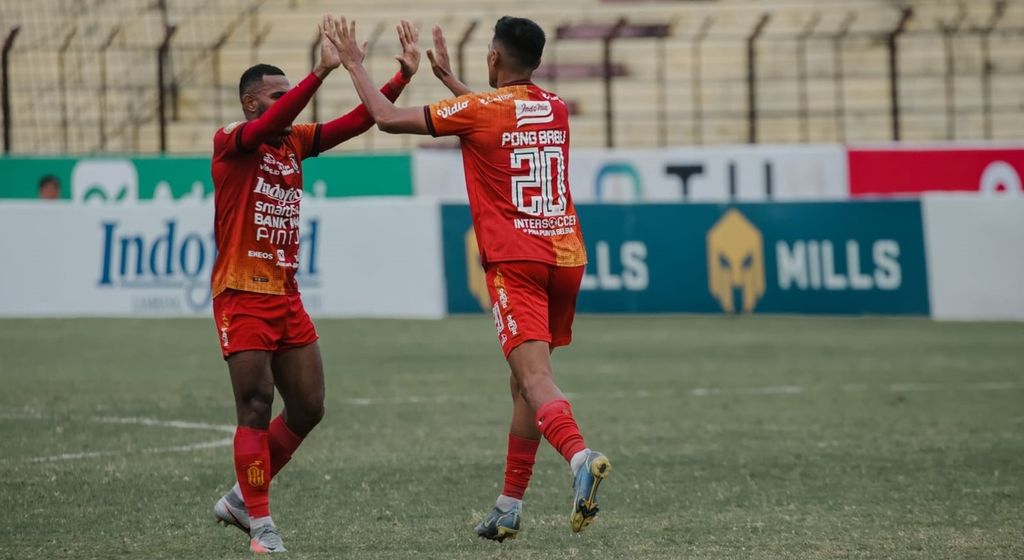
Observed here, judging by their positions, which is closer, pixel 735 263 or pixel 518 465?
pixel 518 465

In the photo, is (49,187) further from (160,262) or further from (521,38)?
(521,38)

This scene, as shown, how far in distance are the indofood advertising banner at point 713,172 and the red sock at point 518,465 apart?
1639 cm

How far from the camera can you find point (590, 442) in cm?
1005

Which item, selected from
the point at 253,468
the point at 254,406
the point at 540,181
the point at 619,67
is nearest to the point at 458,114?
the point at 540,181

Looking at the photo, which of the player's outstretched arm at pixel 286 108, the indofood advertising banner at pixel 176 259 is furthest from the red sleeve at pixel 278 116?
the indofood advertising banner at pixel 176 259

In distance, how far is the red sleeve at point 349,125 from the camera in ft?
23.3

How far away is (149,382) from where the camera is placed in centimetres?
1331

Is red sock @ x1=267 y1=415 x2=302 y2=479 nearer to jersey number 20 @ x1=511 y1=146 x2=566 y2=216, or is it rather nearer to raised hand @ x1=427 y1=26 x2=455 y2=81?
jersey number 20 @ x1=511 y1=146 x2=566 y2=216

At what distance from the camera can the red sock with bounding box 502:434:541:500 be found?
6.96 meters

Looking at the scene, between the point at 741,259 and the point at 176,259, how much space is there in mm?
6044

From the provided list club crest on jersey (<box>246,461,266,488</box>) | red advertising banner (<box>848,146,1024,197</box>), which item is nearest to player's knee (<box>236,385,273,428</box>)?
club crest on jersey (<box>246,461,266,488</box>)

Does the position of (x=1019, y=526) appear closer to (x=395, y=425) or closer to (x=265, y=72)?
(x=265, y=72)

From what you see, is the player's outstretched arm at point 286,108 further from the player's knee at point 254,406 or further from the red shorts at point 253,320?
the player's knee at point 254,406

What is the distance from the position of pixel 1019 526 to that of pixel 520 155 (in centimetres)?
250
